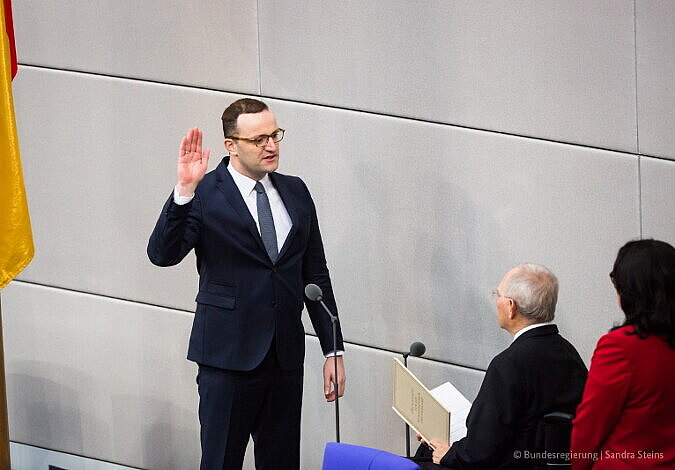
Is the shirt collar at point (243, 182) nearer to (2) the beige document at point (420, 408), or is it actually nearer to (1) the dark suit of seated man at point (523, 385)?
(2) the beige document at point (420, 408)

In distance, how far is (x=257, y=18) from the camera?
16.4ft

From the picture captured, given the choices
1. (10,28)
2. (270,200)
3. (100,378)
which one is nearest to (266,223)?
(270,200)

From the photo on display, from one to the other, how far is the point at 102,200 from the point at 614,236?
7.78 feet

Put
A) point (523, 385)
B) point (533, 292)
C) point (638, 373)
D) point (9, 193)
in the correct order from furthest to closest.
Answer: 1. point (9, 193)
2. point (533, 292)
3. point (523, 385)
4. point (638, 373)

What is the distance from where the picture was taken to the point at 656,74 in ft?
13.8

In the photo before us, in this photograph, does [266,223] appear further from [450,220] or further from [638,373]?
[638,373]

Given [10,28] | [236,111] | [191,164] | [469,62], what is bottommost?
[191,164]

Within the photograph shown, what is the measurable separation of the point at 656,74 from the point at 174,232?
1.81 m

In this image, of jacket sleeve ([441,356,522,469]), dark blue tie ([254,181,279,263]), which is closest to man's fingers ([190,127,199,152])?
dark blue tie ([254,181,279,263])

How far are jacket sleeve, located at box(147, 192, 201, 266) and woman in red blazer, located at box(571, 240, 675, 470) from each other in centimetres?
147

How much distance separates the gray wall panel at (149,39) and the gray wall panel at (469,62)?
13 centimetres

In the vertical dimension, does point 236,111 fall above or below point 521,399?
above

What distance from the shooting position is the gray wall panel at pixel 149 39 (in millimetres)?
5059

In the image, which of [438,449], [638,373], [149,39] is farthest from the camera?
[149,39]
